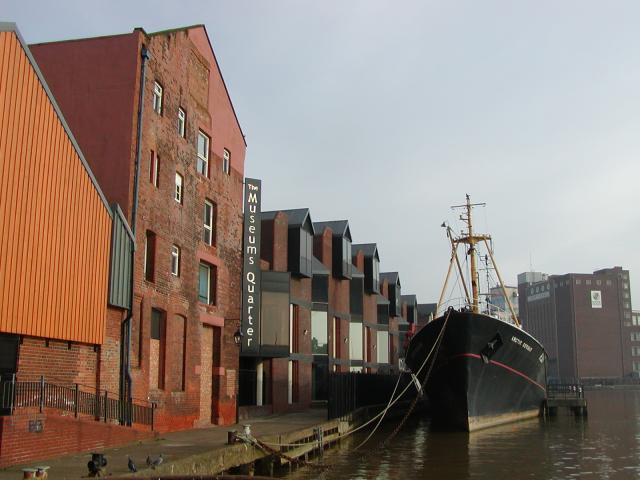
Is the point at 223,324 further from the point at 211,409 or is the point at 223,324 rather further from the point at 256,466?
the point at 256,466

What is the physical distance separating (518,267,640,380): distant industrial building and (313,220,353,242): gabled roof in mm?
133949

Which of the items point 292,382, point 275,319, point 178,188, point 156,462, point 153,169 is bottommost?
point 156,462

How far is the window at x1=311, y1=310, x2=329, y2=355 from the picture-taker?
133 ft

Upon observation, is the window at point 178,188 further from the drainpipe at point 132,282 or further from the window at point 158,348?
the window at point 158,348

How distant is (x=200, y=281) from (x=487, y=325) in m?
12.6

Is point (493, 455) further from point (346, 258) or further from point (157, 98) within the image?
point (346, 258)

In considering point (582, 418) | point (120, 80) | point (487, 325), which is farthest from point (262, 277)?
point (582, 418)

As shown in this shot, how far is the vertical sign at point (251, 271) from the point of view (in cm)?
2942

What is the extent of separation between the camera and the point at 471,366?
29562mm

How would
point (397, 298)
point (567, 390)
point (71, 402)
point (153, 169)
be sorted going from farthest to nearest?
point (397, 298), point (567, 390), point (153, 169), point (71, 402)

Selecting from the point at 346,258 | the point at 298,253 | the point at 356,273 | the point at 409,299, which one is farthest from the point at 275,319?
the point at 409,299

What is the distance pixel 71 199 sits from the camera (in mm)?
17031

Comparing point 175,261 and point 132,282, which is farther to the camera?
point 175,261

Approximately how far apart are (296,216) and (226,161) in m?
11.2
